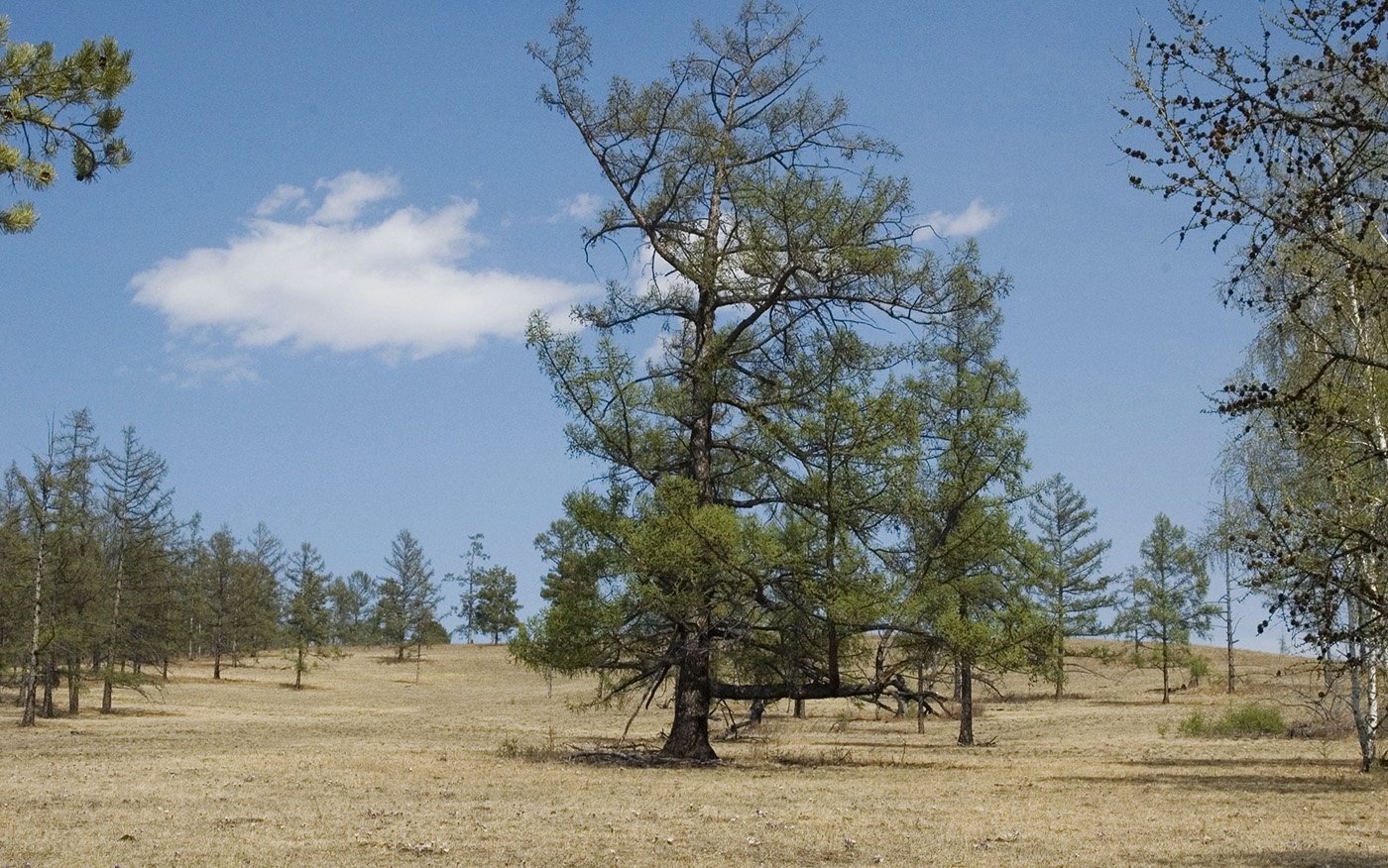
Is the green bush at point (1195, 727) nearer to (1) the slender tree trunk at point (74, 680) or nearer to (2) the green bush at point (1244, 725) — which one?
(2) the green bush at point (1244, 725)

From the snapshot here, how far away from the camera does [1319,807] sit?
14.7 m

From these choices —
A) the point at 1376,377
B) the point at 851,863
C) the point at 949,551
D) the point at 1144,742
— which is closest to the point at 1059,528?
the point at 1144,742

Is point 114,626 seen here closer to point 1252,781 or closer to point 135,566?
point 135,566

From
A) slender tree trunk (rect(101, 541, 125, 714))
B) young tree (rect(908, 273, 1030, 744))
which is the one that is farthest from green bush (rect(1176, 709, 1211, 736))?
slender tree trunk (rect(101, 541, 125, 714))

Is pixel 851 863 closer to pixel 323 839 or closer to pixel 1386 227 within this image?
pixel 323 839

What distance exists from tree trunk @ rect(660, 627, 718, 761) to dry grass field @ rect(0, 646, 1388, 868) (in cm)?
76

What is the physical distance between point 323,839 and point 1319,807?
1205 cm

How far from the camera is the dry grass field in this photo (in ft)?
33.7

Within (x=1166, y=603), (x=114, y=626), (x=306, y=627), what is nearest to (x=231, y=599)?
(x=306, y=627)

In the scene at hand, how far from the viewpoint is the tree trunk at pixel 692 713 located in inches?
821

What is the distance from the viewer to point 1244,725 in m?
32.1

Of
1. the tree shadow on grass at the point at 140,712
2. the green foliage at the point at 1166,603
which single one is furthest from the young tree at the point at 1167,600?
the tree shadow on grass at the point at 140,712

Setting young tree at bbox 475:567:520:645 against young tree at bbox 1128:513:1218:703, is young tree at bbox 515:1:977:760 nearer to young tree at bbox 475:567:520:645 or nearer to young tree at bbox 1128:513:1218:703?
young tree at bbox 1128:513:1218:703

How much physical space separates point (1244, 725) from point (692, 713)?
18.9 metres
